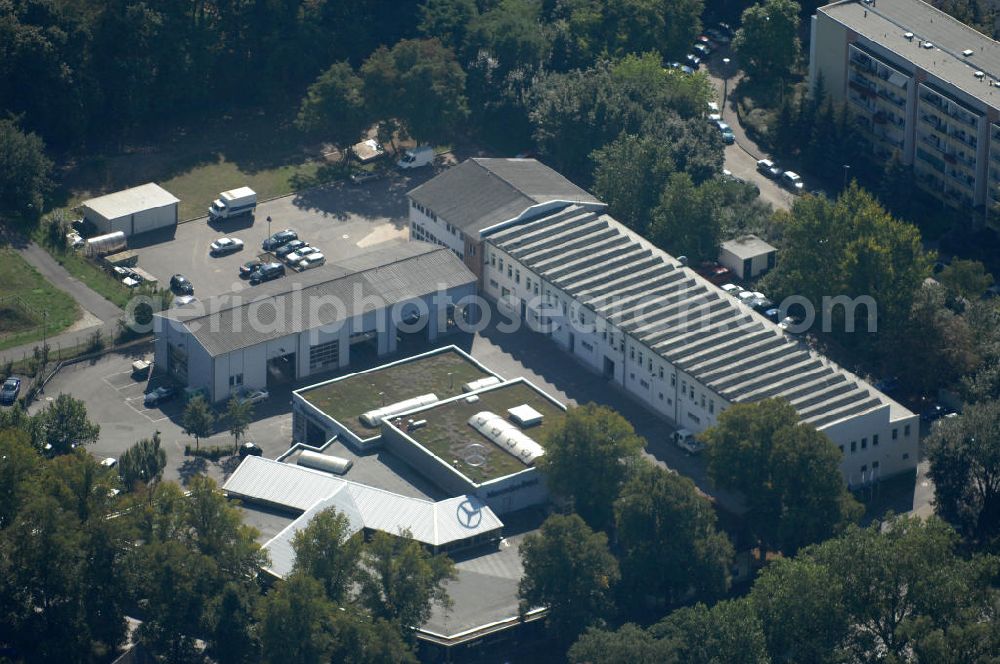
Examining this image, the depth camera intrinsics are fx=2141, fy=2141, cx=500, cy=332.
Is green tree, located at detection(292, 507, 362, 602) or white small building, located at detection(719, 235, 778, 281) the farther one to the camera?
white small building, located at detection(719, 235, 778, 281)

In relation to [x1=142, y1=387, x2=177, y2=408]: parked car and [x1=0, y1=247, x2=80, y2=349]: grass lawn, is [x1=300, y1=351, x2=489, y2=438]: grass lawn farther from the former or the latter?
[x1=0, y1=247, x2=80, y2=349]: grass lawn

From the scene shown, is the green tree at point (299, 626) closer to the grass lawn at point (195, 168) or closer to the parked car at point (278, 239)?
the parked car at point (278, 239)

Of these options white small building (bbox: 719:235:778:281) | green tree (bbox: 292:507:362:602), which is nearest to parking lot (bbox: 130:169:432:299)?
white small building (bbox: 719:235:778:281)

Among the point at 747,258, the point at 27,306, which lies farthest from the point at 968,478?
the point at 27,306

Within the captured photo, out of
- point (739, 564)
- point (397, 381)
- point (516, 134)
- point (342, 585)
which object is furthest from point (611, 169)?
point (342, 585)

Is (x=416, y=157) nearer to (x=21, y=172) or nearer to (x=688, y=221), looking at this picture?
(x=688, y=221)

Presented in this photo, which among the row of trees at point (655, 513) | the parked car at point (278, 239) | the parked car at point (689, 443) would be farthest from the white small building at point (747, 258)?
the parked car at point (278, 239)

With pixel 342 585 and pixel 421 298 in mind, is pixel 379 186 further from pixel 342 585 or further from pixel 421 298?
pixel 342 585
